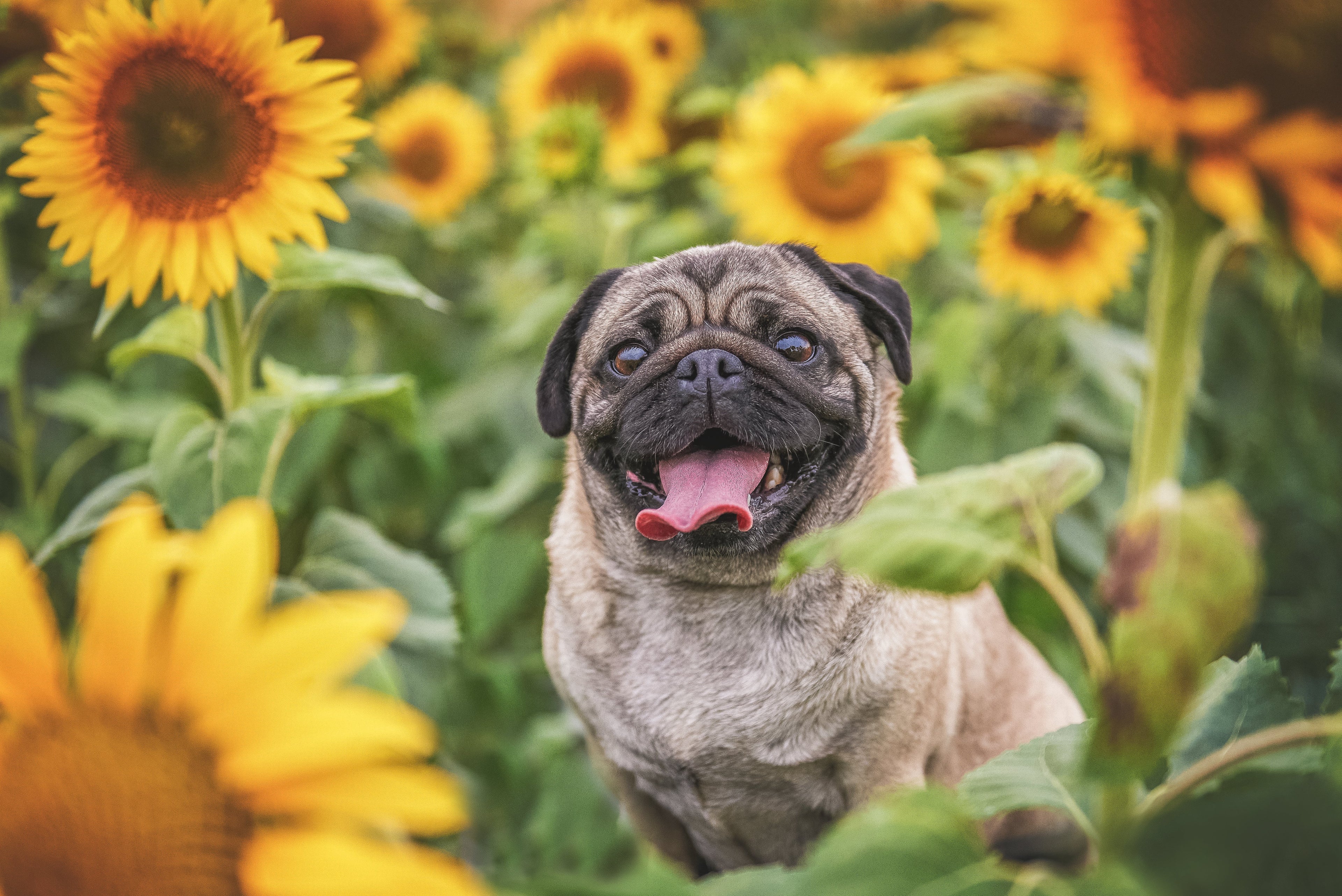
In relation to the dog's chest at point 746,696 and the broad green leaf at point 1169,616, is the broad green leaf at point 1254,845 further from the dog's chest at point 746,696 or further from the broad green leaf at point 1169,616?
the dog's chest at point 746,696

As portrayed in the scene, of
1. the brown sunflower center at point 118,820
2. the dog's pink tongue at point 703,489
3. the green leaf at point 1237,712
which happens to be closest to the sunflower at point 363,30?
the dog's pink tongue at point 703,489

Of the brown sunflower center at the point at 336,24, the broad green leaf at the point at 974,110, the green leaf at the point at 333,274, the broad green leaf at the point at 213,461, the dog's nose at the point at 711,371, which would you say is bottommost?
the broad green leaf at the point at 213,461

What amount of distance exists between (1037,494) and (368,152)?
91.2 inches

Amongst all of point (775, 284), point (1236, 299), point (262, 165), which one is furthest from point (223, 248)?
point (1236, 299)

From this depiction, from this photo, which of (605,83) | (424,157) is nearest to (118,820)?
(605,83)

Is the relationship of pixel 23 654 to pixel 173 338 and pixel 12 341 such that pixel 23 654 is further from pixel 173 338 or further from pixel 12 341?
pixel 12 341

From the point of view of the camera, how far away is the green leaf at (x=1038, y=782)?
74 cm

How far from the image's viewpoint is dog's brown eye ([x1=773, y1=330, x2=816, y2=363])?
1312mm

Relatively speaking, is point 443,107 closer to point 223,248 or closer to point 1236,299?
point 223,248

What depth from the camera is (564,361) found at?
56.0 inches

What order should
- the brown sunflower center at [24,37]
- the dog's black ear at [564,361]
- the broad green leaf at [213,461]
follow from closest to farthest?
the broad green leaf at [213,461], the dog's black ear at [564,361], the brown sunflower center at [24,37]

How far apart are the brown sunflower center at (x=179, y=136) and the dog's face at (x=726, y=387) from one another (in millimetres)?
507

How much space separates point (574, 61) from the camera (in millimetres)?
2436

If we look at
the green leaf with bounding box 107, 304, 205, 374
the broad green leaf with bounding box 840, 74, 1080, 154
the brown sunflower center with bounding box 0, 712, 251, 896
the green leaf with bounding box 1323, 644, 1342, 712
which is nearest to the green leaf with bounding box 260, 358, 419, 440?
the green leaf with bounding box 107, 304, 205, 374
